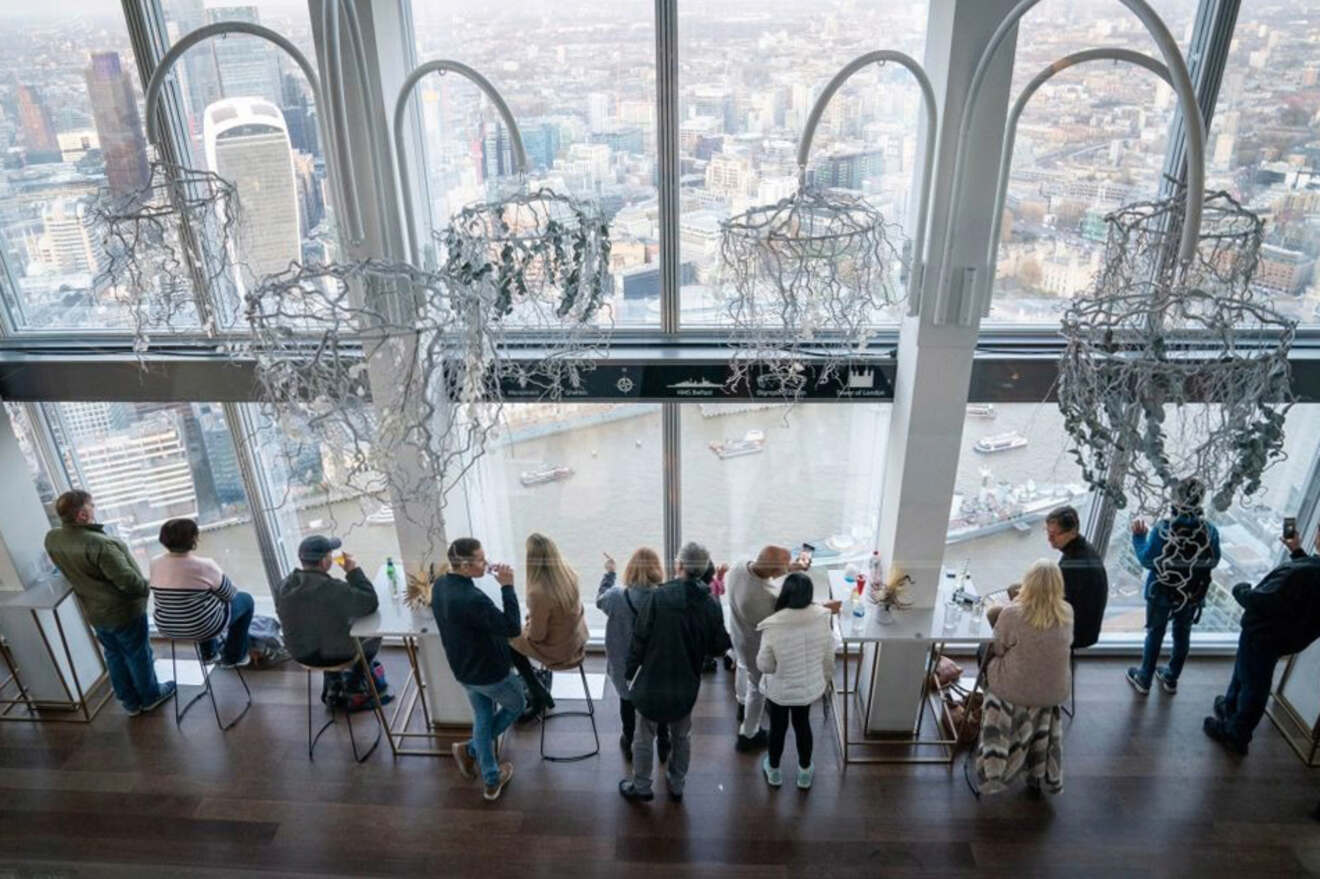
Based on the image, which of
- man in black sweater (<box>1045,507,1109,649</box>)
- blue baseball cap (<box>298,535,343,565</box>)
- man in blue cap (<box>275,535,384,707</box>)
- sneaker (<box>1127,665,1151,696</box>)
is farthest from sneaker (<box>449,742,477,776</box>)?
sneaker (<box>1127,665,1151,696</box>)

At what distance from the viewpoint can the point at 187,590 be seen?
5078 mm

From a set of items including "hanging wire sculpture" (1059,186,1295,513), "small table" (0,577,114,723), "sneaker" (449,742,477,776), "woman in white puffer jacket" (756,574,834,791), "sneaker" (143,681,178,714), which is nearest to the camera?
"hanging wire sculpture" (1059,186,1295,513)

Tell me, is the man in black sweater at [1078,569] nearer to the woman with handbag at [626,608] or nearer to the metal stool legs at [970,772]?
the metal stool legs at [970,772]

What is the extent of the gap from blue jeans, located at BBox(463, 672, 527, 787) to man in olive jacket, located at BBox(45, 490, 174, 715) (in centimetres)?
216

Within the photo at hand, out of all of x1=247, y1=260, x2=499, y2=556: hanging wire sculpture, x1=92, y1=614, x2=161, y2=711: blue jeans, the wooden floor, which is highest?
x1=247, y1=260, x2=499, y2=556: hanging wire sculpture

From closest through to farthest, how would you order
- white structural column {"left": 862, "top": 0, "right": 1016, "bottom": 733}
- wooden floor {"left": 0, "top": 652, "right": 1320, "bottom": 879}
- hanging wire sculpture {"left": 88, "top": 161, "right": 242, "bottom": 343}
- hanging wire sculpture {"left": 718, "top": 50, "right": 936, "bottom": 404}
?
hanging wire sculpture {"left": 718, "top": 50, "right": 936, "bottom": 404}, hanging wire sculpture {"left": 88, "top": 161, "right": 242, "bottom": 343}, white structural column {"left": 862, "top": 0, "right": 1016, "bottom": 733}, wooden floor {"left": 0, "top": 652, "right": 1320, "bottom": 879}

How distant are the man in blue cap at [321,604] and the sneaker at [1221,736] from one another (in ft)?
15.8

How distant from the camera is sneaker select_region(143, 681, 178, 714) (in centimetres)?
544

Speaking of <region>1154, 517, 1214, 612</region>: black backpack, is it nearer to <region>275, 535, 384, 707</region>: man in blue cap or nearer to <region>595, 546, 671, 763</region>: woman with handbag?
<region>595, 546, 671, 763</region>: woman with handbag

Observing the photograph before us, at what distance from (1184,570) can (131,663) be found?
20.0 feet

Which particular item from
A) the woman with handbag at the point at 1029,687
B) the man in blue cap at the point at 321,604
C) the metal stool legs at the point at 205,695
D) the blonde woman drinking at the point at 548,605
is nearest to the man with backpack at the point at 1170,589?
the woman with handbag at the point at 1029,687

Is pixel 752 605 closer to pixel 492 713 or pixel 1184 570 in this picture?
pixel 492 713

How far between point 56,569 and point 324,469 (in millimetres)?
3136

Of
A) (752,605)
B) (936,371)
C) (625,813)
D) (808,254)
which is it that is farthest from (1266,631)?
(808,254)
